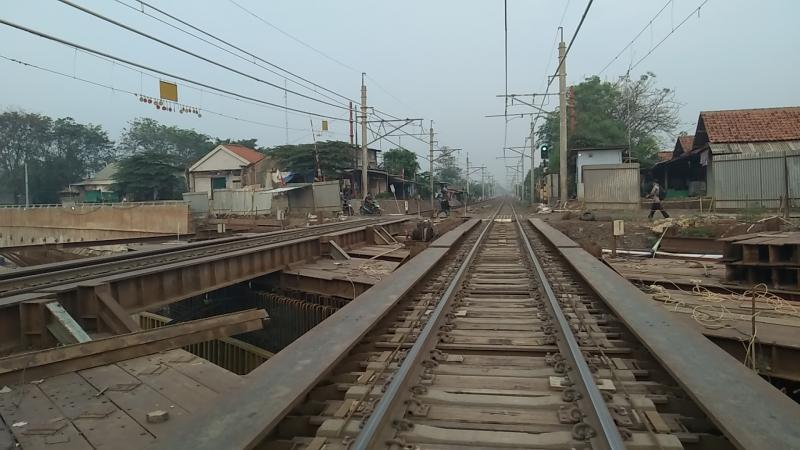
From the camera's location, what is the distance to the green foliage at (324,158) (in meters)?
44.7

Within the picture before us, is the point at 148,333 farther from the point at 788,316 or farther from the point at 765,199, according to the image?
the point at 765,199

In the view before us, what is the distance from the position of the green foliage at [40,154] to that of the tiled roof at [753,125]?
224ft

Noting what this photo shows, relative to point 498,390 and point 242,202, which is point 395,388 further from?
point 242,202

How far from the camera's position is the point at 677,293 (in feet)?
24.5

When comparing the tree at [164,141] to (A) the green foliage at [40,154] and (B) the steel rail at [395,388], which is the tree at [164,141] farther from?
(B) the steel rail at [395,388]

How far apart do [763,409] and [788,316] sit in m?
3.72

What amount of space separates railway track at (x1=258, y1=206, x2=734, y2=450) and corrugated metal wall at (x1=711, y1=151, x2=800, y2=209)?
13.0 m

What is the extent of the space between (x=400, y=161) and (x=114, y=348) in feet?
189

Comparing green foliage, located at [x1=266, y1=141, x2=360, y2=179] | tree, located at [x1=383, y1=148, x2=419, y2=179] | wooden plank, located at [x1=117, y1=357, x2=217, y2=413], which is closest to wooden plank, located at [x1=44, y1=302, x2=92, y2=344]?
wooden plank, located at [x1=117, y1=357, x2=217, y2=413]

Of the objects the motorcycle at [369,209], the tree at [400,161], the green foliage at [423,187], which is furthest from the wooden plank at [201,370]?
the green foliage at [423,187]

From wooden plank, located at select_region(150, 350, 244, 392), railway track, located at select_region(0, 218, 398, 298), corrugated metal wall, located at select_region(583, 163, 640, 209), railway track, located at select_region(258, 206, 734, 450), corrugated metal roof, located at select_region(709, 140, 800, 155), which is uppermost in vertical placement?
corrugated metal roof, located at select_region(709, 140, 800, 155)

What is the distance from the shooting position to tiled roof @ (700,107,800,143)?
23.1m

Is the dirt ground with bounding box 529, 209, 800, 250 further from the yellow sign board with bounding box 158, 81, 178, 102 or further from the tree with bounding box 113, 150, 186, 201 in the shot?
the tree with bounding box 113, 150, 186, 201

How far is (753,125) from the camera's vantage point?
78.9 ft
